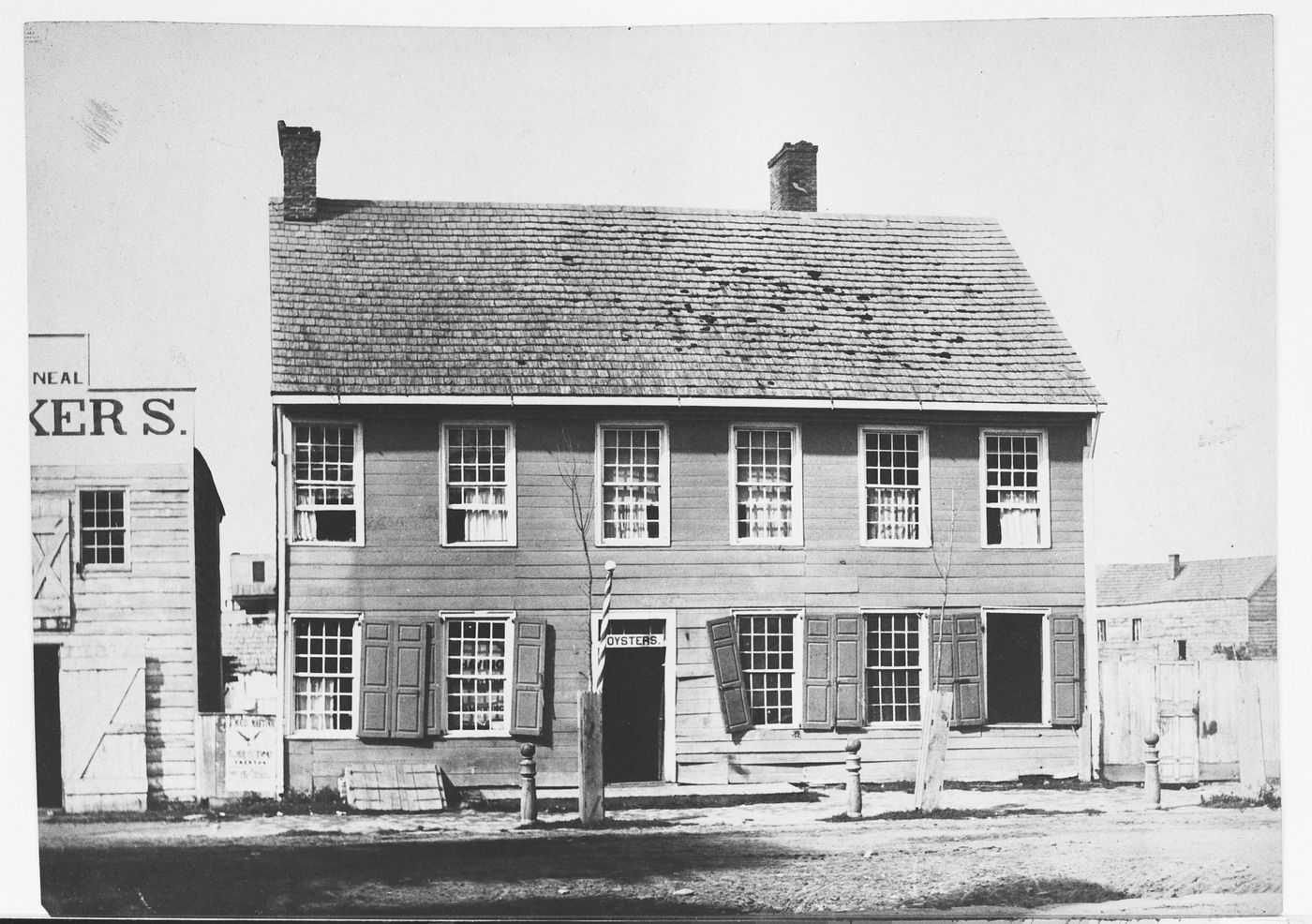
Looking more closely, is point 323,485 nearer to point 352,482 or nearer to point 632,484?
point 352,482

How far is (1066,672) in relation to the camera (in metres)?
15.5

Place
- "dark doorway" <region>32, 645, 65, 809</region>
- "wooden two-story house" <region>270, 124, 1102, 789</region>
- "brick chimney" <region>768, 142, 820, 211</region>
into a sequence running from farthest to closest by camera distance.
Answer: "brick chimney" <region>768, 142, 820, 211</region> < "wooden two-story house" <region>270, 124, 1102, 789</region> < "dark doorway" <region>32, 645, 65, 809</region>

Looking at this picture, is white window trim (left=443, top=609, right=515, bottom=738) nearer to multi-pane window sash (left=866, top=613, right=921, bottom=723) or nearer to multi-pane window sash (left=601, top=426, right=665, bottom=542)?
multi-pane window sash (left=601, top=426, right=665, bottom=542)

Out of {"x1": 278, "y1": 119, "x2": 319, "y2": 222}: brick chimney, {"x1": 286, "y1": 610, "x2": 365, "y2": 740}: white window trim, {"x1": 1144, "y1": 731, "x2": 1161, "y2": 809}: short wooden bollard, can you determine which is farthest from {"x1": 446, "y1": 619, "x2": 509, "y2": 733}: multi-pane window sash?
{"x1": 1144, "y1": 731, "x2": 1161, "y2": 809}: short wooden bollard

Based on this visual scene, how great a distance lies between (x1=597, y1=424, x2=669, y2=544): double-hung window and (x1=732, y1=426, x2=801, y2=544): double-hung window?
765 millimetres

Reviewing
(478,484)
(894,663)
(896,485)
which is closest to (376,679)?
(478,484)

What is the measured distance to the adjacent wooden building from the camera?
47.0 feet

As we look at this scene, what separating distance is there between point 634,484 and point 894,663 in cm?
324

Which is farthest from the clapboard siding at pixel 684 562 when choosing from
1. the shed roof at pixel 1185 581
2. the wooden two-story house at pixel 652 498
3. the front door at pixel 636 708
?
the shed roof at pixel 1185 581

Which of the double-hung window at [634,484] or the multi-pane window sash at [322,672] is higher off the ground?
the double-hung window at [634,484]

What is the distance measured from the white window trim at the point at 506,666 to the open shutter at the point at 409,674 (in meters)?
0.16

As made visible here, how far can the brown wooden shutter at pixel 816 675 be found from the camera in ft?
49.6

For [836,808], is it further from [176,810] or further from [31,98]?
[31,98]

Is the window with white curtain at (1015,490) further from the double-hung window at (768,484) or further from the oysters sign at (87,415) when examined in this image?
the oysters sign at (87,415)
